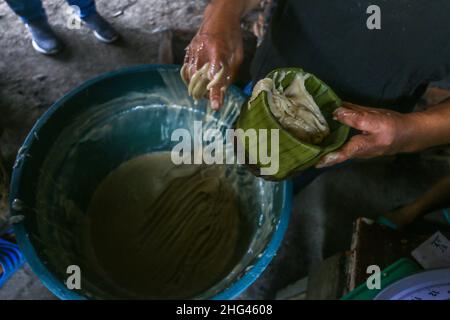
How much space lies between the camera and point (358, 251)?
148 centimetres

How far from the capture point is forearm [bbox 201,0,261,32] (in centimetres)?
125

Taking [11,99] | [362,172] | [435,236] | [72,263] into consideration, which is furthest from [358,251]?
[11,99]

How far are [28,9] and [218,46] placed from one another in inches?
56.6

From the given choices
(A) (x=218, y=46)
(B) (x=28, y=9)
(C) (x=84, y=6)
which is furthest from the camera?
(C) (x=84, y=6)

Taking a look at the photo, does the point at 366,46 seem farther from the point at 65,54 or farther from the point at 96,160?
the point at 65,54

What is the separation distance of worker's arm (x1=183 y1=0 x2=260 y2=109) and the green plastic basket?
149 millimetres

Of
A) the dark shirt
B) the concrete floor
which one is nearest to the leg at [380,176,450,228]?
the concrete floor

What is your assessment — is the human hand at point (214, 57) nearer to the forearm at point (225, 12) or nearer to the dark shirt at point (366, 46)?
the forearm at point (225, 12)

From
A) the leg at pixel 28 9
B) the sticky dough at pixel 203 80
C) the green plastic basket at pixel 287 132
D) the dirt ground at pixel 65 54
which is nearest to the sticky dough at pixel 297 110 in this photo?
the green plastic basket at pixel 287 132

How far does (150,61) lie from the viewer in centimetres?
240

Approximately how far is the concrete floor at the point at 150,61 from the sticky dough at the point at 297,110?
1104 millimetres

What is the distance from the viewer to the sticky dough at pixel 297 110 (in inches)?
41.0

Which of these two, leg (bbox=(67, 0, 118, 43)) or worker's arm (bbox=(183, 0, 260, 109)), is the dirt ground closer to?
leg (bbox=(67, 0, 118, 43))

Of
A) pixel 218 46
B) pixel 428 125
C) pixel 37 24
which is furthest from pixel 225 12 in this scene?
pixel 37 24
